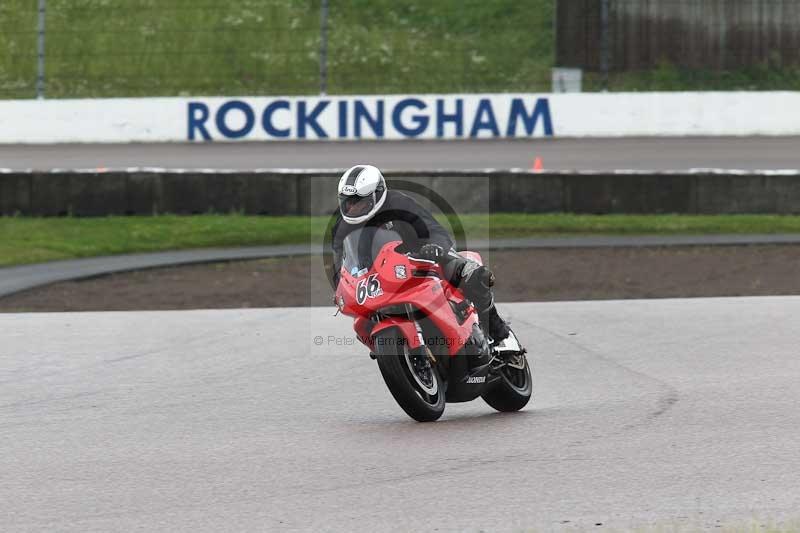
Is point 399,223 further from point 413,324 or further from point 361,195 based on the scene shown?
point 413,324

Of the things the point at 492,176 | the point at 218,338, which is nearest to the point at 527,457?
the point at 218,338

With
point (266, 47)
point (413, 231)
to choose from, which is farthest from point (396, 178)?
point (266, 47)

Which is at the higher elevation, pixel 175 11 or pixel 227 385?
pixel 175 11

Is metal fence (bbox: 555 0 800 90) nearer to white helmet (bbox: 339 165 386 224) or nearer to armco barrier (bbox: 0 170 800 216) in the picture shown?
armco barrier (bbox: 0 170 800 216)

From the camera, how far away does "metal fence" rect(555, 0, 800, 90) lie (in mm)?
26688

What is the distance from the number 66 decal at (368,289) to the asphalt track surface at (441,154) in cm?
1328

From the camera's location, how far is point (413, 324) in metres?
6.73

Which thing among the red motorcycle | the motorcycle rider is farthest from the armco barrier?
the red motorcycle

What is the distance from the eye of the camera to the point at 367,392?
8.25 m

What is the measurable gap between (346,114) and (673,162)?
606 cm

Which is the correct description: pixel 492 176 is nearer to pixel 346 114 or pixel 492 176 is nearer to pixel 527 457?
pixel 346 114

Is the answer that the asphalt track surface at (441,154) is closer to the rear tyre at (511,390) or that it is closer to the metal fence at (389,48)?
the metal fence at (389,48)

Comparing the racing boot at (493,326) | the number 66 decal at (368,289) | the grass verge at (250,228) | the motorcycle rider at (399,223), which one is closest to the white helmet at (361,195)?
the motorcycle rider at (399,223)

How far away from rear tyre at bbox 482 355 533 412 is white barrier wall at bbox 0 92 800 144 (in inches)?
634
